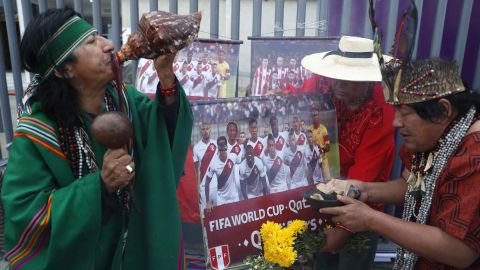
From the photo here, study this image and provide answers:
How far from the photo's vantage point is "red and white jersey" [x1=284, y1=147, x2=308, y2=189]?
2.08 meters

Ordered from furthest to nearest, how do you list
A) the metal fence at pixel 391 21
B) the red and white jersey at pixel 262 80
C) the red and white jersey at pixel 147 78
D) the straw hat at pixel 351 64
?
the metal fence at pixel 391 21 < the red and white jersey at pixel 147 78 < the red and white jersey at pixel 262 80 < the straw hat at pixel 351 64

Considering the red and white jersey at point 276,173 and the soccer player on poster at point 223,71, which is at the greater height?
the soccer player on poster at point 223,71

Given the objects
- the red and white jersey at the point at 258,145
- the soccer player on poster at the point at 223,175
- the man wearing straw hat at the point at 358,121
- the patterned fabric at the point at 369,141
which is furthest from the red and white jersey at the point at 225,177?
the patterned fabric at the point at 369,141

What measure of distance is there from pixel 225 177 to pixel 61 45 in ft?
3.06

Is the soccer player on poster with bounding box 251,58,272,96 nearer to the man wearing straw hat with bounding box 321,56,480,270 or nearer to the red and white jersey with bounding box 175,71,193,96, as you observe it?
the red and white jersey with bounding box 175,71,193,96

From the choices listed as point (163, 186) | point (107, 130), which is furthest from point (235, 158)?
point (107, 130)

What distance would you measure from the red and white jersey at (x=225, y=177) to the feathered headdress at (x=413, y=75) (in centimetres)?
79

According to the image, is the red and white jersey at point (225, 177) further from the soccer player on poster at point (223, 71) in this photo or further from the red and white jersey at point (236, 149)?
the soccer player on poster at point (223, 71)

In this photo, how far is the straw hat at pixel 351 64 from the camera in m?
2.23

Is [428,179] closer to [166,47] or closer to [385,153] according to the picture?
[385,153]

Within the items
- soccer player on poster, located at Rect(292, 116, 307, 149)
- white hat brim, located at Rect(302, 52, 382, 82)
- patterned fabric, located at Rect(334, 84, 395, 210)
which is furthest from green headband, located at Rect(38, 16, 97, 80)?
patterned fabric, located at Rect(334, 84, 395, 210)

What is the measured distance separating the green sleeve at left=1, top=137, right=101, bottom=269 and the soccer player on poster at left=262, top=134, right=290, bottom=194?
0.90m

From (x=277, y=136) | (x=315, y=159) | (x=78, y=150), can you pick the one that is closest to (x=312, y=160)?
(x=315, y=159)

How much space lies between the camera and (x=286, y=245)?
182 cm
